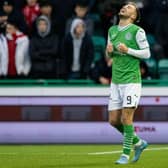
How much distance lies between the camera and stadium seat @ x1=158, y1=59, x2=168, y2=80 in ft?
60.4

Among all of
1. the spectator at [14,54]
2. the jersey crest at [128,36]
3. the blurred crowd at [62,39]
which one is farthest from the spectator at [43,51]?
the jersey crest at [128,36]

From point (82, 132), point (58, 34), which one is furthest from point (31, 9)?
point (82, 132)

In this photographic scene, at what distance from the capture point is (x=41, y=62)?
17734 mm

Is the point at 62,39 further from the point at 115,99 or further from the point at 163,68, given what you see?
the point at 115,99

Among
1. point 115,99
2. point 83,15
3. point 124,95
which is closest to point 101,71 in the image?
point 83,15

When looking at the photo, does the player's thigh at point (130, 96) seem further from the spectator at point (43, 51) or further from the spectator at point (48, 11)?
the spectator at point (48, 11)

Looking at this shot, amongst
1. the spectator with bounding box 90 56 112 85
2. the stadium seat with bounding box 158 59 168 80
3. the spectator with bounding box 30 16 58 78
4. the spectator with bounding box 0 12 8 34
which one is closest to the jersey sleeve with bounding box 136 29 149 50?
the spectator with bounding box 90 56 112 85

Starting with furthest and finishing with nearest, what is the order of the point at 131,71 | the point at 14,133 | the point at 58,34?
the point at 58,34
the point at 14,133
the point at 131,71

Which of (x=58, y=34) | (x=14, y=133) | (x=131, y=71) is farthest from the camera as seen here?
(x=58, y=34)

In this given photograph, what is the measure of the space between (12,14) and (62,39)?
1.31 m

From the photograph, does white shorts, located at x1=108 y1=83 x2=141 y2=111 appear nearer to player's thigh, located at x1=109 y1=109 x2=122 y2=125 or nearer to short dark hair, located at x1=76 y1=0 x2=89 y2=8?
player's thigh, located at x1=109 y1=109 x2=122 y2=125

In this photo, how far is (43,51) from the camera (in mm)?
17641

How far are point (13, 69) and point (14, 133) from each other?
1.53 meters

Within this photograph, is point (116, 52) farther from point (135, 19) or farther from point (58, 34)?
point (58, 34)
